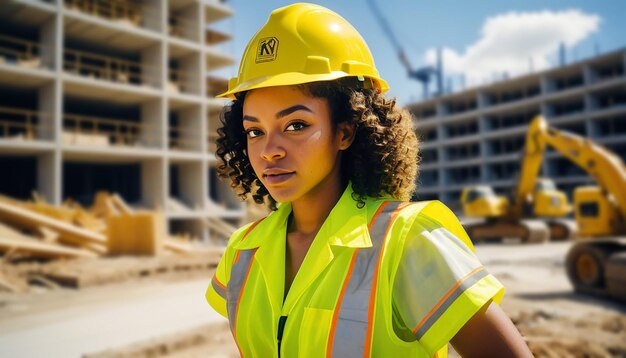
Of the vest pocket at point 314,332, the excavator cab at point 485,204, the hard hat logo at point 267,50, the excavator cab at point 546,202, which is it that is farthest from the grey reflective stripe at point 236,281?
the excavator cab at point 546,202

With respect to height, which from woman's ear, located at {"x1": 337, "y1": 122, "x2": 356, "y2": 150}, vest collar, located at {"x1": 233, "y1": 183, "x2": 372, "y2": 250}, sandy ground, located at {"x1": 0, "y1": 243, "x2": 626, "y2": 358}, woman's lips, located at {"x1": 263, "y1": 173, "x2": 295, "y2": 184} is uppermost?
woman's ear, located at {"x1": 337, "y1": 122, "x2": 356, "y2": 150}

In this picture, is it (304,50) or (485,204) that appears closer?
(304,50)

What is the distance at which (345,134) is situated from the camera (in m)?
1.50

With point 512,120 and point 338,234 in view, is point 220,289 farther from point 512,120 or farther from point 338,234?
point 512,120

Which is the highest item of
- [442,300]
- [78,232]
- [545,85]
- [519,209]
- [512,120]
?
[545,85]

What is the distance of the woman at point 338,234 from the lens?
1.06 metres

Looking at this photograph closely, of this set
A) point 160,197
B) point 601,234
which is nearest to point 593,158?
point 601,234

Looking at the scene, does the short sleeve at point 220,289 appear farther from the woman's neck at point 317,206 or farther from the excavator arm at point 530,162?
the excavator arm at point 530,162

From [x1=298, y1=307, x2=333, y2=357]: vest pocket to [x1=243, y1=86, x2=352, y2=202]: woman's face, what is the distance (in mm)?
388

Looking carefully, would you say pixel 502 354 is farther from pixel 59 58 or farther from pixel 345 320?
pixel 59 58

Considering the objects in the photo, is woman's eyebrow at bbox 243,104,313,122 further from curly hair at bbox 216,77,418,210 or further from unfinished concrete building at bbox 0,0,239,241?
unfinished concrete building at bbox 0,0,239,241

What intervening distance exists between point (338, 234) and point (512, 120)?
47551mm

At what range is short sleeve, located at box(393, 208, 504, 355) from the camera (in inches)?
40.3

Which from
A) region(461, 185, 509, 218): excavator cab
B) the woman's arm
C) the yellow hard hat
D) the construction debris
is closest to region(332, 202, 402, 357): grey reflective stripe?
the woman's arm
